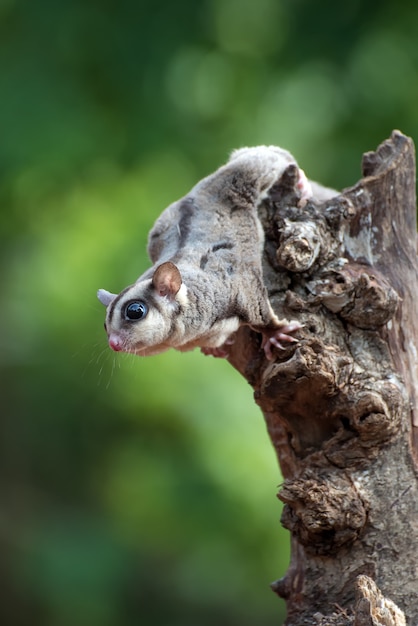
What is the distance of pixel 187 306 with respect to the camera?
478 cm

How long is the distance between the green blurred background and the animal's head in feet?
10.2

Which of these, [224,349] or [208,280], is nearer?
[208,280]

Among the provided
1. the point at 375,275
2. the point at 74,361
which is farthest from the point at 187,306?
the point at 74,361

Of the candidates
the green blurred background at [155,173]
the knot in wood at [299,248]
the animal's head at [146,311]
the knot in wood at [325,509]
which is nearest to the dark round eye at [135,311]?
the animal's head at [146,311]

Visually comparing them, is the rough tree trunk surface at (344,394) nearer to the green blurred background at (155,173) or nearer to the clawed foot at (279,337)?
the clawed foot at (279,337)

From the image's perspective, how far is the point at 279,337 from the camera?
4531mm

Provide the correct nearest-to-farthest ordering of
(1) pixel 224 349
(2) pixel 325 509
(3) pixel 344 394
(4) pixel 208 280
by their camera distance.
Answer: (2) pixel 325 509 < (3) pixel 344 394 < (4) pixel 208 280 < (1) pixel 224 349

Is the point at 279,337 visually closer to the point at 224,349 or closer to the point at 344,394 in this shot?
the point at 344,394

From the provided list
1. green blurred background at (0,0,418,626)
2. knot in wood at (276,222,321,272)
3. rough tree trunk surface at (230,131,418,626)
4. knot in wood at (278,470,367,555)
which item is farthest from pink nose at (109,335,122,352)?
green blurred background at (0,0,418,626)

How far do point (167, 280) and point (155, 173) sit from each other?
14.5 ft

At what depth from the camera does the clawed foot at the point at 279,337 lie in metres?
4.52

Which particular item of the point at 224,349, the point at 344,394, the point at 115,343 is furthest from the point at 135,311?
the point at 344,394

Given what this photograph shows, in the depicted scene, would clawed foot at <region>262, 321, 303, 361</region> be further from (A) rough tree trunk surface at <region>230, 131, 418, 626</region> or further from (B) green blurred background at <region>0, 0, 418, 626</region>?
(B) green blurred background at <region>0, 0, 418, 626</region>

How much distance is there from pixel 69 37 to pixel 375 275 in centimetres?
505
